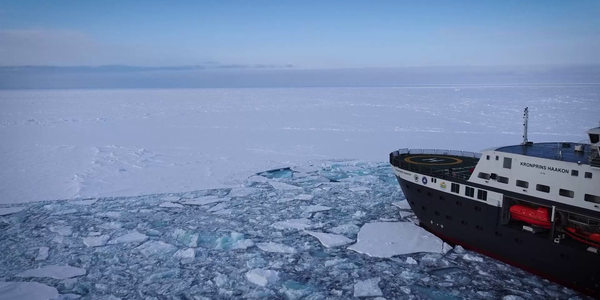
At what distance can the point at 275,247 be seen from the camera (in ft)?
32.1

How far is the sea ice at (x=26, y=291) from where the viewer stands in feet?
24.3

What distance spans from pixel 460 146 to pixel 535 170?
12.9 m

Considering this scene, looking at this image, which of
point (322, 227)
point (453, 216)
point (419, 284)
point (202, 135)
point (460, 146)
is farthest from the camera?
point (202, 135)

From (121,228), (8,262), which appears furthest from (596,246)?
(8,262)

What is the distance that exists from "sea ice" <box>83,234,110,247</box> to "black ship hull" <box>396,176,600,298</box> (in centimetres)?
830

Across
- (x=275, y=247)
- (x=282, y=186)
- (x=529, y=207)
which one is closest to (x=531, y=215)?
(x=529, y=207)

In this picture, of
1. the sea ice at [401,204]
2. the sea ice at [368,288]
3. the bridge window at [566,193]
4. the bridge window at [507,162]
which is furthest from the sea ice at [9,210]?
the bridge window at [566,193]

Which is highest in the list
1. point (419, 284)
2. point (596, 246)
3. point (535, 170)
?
point (535, 170)

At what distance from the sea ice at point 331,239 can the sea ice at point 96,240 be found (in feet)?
17.2

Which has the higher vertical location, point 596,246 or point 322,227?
point 596,246

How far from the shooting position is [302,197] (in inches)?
547

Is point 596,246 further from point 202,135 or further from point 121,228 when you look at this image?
point 202,135

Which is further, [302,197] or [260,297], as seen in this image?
[302,197]

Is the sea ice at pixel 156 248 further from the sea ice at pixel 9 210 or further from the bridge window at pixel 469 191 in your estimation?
the bridge window at pixel 469 191
